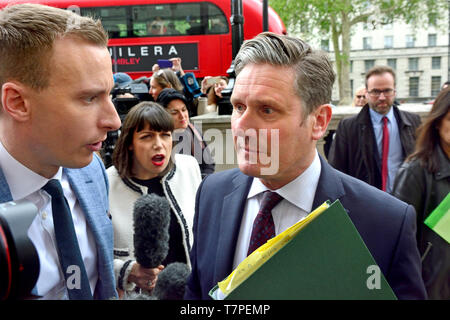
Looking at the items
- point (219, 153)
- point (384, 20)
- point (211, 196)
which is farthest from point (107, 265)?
point (384, 20)

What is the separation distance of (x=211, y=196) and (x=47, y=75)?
2.69 ft

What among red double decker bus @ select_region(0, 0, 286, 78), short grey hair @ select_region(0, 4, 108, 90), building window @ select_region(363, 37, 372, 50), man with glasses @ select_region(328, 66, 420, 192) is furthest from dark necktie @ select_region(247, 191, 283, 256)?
building window @ select_region(363, 37, 372, 50)

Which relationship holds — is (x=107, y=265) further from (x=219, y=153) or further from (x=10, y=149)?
(x=219, y=153)

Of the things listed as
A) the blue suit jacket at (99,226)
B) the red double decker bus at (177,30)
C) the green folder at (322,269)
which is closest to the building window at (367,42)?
the red double decker bus at (177,30)

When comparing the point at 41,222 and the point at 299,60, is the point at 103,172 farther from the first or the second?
the point at 299,60

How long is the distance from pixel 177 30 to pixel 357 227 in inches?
404

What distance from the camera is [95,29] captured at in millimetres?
1354

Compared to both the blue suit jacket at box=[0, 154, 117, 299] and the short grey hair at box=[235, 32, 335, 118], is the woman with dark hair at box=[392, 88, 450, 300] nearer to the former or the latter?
the short grey hair at box=[235, 32, 335, 118]

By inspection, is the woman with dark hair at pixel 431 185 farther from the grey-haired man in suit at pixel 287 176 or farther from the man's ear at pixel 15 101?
the man's ear at pixel 15 101

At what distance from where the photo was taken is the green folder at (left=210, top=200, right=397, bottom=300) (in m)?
0.94

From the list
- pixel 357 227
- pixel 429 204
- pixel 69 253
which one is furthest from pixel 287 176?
pixel 429 204

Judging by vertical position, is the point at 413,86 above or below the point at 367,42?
below

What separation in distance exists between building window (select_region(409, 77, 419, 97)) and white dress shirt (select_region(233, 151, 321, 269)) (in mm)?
56120

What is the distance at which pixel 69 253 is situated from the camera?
1.39 m
